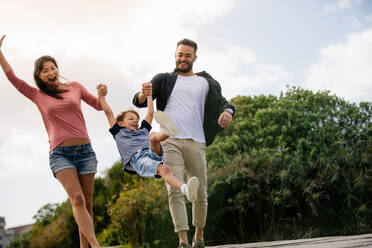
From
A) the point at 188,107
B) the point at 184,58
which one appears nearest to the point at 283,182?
the point at 188,107

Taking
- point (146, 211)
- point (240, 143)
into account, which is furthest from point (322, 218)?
point (146, 211)

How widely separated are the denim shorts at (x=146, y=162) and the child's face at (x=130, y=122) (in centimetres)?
29

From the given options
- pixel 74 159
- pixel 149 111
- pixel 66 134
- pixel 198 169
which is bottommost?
pixel 198 169

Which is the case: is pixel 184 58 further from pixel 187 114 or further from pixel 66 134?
pixel 66 134

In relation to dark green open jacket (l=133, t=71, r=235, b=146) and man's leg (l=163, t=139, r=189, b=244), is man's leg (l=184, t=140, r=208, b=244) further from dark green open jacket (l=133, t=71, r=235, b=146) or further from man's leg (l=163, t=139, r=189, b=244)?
dark green open jacket (l=133, t=71, r=235, b=146)

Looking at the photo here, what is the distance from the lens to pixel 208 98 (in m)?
4.50

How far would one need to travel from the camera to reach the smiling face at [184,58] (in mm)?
4293

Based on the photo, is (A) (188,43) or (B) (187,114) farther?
(A) (188,43)

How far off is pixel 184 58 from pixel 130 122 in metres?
0.99

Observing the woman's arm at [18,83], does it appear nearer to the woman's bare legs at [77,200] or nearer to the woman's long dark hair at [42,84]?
the woman's long dark hair at [42,84]

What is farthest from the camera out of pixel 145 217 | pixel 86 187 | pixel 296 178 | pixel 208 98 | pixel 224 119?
pixel 145 217

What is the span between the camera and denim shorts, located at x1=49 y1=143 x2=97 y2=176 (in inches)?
145

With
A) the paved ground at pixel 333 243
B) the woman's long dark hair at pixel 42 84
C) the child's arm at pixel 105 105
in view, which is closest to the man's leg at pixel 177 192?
the child's arm at pixel 105 105

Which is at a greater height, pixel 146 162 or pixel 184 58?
pixel 184 58
